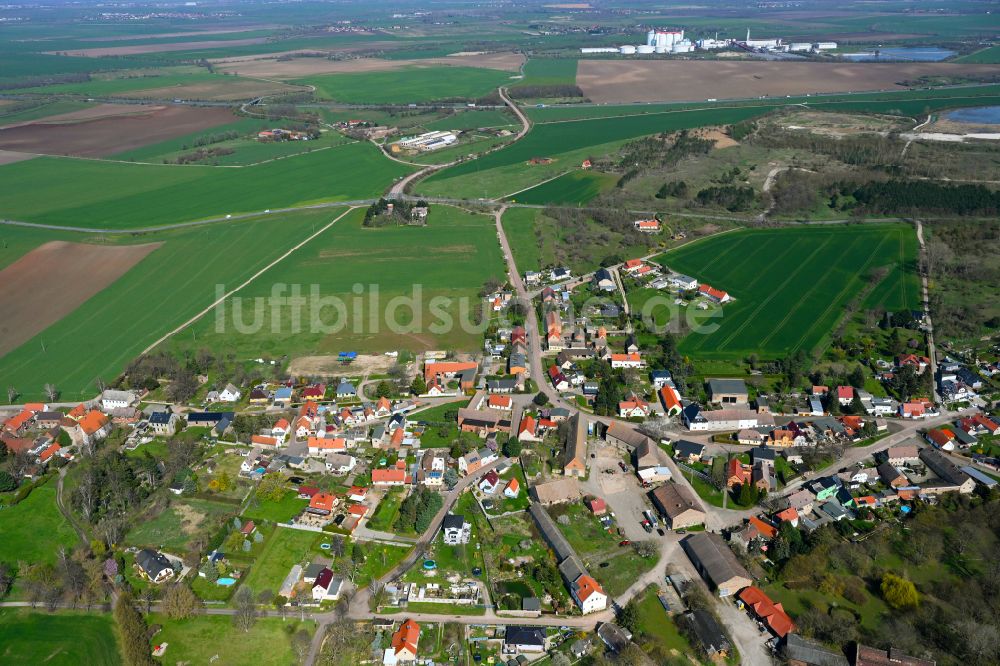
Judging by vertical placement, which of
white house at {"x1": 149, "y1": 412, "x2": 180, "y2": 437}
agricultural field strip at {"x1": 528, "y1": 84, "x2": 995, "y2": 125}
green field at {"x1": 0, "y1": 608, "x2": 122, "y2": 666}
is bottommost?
green field at {"x1": 0, "y1": 608, "x2": 122, "y2": 666}

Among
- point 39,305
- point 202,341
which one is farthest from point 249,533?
point 39,305

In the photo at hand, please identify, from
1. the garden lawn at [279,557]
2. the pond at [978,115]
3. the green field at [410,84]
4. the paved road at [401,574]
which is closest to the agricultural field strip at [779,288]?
the paved road at [401,574]

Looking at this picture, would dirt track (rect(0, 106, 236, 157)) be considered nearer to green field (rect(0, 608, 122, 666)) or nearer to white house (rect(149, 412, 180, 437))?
white house (rect(149, 412, 180, 437))

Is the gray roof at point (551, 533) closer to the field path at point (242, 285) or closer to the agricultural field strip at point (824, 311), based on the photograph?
the agricultural field strip at point (824, 311)

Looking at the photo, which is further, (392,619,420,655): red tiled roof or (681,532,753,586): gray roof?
(681,532,753,586): gray roof

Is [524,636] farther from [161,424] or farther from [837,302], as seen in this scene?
[837,302]

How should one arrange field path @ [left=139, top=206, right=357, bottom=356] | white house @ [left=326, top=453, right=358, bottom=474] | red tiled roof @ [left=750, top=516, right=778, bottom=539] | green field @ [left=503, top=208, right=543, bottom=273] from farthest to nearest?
1. green field @ [left=503, top=208, right=543, bottom=273]
2. field path @ [left=139, top=206, right=357, bottom=356]
3. white house @ [left=326, top=453, right=358, bottom=474]
4. red tiled roof @ [left=750, top=516, right=778, bottom=539]

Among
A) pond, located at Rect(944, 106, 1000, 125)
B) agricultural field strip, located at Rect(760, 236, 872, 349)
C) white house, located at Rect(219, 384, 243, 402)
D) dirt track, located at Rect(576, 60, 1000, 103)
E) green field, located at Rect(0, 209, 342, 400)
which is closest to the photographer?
white house, located at Rect(219, 384, 243, 402)

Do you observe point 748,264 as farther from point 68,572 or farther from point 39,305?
point 39,305

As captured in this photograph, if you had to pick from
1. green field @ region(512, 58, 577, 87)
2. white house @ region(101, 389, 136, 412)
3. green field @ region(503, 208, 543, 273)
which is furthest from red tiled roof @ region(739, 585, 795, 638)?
green field @ region(512, 58, 577, 87)

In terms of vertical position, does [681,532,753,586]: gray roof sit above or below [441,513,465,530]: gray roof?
below
